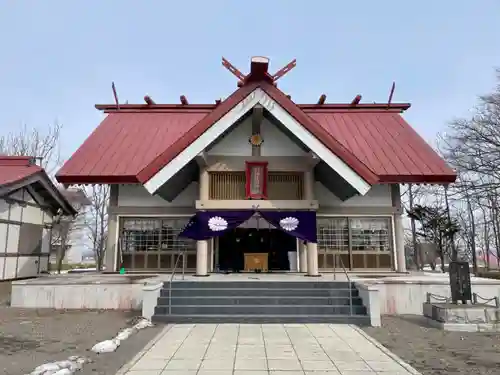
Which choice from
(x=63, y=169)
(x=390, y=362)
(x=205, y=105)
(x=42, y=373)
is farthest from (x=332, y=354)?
(x=205, y=105)

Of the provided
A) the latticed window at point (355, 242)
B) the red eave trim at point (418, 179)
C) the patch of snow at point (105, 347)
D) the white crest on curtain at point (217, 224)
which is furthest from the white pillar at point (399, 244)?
the patch of snow at point (105, 347)

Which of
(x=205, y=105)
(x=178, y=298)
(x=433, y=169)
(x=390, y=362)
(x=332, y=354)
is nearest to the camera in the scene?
(x=390, y=362)

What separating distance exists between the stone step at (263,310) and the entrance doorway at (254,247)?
492cm

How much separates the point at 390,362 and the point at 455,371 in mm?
844

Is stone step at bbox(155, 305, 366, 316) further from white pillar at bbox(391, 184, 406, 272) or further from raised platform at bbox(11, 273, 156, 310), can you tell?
white pillar at bbox(391, 184, 406, 272)

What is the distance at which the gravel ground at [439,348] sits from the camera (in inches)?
212

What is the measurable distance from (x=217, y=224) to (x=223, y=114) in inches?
124

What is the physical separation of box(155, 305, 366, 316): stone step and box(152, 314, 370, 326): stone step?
219 mm

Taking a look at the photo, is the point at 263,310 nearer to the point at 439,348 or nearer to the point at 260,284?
the point at 260,284

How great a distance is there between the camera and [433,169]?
1253 cm

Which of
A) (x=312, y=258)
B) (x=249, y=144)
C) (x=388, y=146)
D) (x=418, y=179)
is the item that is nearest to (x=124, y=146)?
(x=249, y=144)

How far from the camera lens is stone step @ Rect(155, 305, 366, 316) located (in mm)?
8648

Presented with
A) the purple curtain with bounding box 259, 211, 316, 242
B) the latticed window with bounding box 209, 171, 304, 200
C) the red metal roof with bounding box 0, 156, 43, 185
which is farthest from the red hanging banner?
the red metal roof with bounding box 0, 156, 43, 185

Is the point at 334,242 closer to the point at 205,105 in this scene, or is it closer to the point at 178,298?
the point at 178,298
